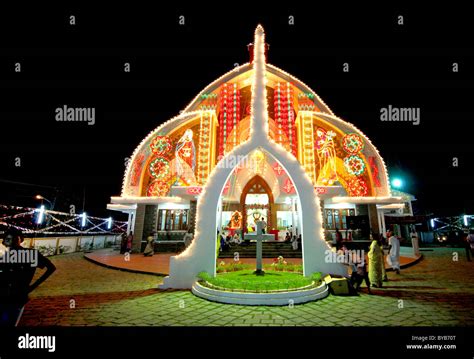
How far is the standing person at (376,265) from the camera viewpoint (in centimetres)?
698

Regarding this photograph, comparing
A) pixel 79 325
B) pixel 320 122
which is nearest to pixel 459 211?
pixel 320 122

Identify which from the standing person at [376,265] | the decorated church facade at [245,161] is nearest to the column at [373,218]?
the decorated church facade at [245,161]

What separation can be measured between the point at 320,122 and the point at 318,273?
1389 centimetres

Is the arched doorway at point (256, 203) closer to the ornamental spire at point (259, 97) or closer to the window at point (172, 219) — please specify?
the window at point (172, 219)

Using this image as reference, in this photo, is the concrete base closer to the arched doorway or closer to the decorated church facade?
the decorated church facade

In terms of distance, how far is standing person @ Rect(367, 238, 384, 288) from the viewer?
698 cm

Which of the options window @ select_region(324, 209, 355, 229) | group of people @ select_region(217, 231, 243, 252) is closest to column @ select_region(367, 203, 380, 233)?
window @ select_region(324, 209, 355, 229)

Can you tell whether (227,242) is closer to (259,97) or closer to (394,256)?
(394,256)

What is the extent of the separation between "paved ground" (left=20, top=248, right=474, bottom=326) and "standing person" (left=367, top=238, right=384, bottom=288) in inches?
11.4

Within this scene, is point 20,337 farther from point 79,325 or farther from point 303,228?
point 303,228

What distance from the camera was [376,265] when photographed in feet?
23.1

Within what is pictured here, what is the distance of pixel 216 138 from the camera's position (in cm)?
1850

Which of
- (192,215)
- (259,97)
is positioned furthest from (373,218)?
(259,97)

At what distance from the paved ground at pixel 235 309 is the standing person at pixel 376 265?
0.29 metres
